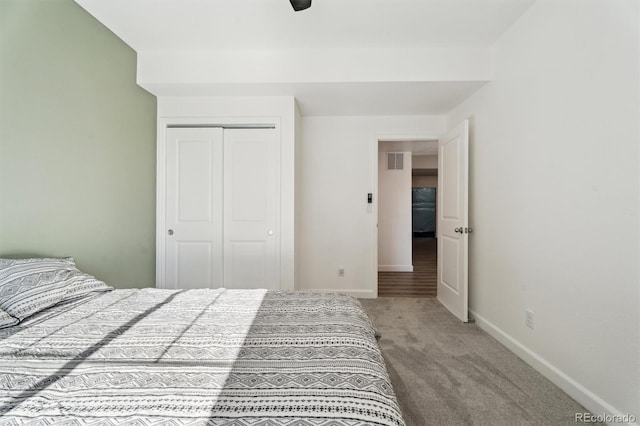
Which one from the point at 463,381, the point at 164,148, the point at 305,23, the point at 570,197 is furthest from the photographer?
the point at 164,148

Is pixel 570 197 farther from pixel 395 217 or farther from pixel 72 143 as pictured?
pixel 72 143

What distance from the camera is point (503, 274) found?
2230mm

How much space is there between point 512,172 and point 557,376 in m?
1.45

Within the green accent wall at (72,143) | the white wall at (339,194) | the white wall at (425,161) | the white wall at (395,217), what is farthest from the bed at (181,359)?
the white wall at (425,161)

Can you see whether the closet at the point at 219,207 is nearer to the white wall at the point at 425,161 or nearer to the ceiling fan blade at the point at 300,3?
the ceiling fan blade at the point at 300,3

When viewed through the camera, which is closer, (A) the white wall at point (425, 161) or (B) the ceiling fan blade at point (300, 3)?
(B) the ceiling fan blade at point (300, 3)

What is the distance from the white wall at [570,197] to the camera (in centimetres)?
130

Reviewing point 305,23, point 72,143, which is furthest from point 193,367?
point 305,23

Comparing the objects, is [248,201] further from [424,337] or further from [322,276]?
[424,337]

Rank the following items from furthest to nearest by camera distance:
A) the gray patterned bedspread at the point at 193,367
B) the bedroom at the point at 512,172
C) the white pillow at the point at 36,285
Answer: the bedroom at the point at 512,172 < the white pillow at the point at 36,285 < the gray patterned bedspread at the point at 193,367

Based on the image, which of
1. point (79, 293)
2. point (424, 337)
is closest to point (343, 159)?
point (424, 337)

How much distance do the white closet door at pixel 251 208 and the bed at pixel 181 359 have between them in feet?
4.26

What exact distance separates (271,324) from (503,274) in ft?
6.80

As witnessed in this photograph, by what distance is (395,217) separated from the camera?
480cm
